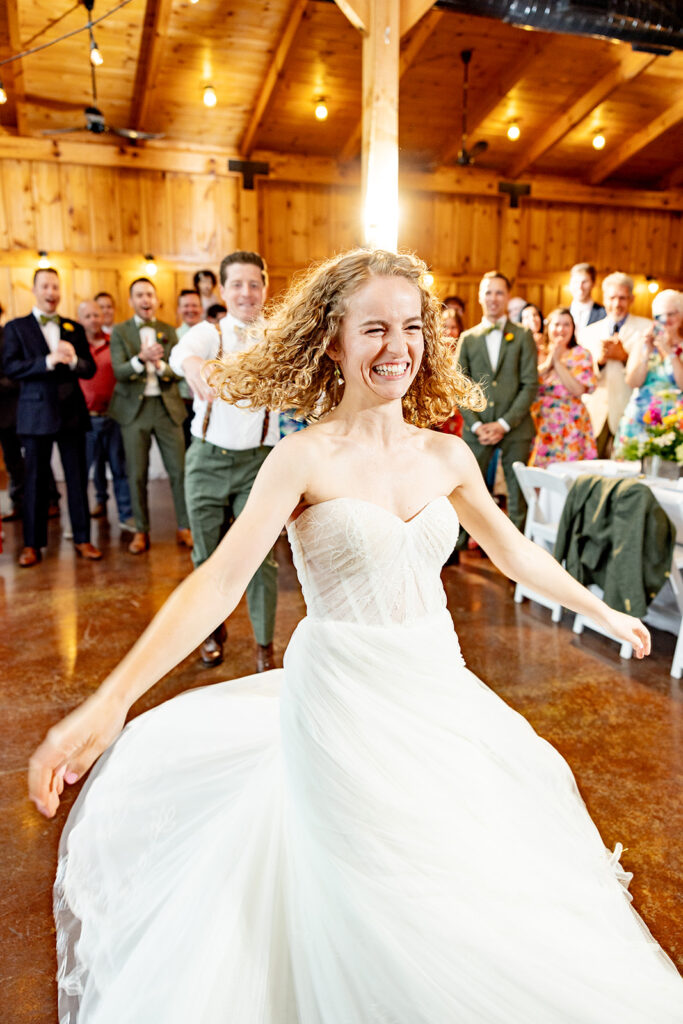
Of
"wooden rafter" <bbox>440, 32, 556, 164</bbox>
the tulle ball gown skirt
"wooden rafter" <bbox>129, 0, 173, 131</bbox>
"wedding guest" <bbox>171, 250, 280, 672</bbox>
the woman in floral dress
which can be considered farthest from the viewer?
"wooden rafter" <bbox>440, 32, 556, 164</bbox>

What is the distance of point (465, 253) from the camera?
10.2m

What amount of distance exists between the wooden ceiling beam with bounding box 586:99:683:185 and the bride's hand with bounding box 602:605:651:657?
944cm

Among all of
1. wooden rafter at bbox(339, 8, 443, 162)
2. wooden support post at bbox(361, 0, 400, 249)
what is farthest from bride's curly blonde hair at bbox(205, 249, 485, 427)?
wooden rafter at bbox(339, 8, 443, 162)

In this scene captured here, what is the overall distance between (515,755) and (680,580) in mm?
2080

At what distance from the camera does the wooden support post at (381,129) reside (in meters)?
4.18

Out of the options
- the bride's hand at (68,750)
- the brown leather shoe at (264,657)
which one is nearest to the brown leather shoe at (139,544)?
the brown leather shoe at (264,657)

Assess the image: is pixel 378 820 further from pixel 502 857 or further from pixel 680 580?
pixel 680 580

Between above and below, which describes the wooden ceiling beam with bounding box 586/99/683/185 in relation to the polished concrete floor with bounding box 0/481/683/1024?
above

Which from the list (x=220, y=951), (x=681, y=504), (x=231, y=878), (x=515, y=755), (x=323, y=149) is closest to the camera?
(x=220, y=951)

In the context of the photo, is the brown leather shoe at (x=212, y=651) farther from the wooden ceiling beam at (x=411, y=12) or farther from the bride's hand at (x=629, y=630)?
the wooden ceiling beam at (x=411, y=12)

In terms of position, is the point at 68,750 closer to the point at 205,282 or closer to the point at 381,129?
the point at 381,129

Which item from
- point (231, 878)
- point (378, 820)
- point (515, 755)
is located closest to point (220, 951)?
point (231, 878)

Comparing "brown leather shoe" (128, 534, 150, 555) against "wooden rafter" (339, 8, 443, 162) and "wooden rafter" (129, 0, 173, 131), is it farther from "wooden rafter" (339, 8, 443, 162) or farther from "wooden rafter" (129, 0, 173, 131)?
"wooden rafter" (129, 0, 173, 131)

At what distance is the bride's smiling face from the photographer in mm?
1445
